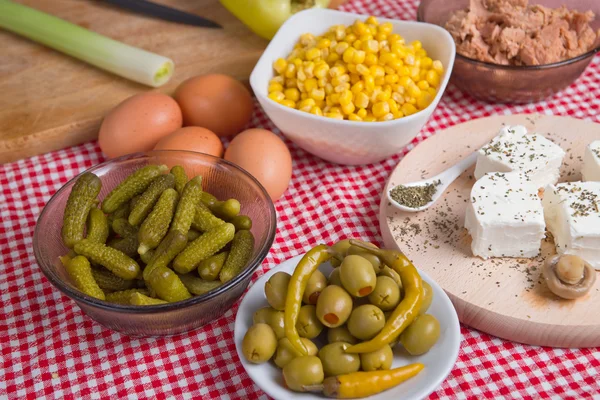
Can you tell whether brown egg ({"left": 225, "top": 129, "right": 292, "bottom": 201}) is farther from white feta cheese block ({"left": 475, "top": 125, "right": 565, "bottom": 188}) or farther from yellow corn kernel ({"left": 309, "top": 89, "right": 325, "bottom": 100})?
white feta cheese block ({"left": 475, "top": 125, "right": 565, "bottom": 188})

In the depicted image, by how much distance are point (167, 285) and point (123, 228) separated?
33cm

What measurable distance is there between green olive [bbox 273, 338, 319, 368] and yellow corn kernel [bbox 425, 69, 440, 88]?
124 centimetres

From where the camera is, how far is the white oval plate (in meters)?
1.78

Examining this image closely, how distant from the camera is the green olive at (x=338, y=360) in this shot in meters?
Answer: 1.78

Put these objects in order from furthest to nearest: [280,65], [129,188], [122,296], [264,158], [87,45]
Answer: [87,45] → [280,65] → [264,158] → [129,188] → [122,296]

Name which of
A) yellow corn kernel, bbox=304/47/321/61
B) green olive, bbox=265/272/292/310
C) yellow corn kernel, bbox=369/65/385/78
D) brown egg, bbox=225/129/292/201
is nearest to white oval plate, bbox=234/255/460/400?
green olive, bbox=265/272/292/310

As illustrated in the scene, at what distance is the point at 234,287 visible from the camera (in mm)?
1987

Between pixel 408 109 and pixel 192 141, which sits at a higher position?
pixel 408 109

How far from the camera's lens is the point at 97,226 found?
6.91ft

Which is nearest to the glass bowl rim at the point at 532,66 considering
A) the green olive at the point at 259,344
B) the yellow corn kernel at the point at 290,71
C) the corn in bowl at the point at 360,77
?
the corn in bowl at the point at 360,77

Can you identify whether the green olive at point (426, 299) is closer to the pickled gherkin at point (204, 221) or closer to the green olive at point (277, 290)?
the green olive at point (277, 290)

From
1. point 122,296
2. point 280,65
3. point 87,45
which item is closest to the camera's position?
point 122,296

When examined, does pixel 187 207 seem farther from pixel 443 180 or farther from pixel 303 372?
pixel 443 180

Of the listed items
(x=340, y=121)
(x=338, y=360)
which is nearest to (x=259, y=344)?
(x=338, y=360)
